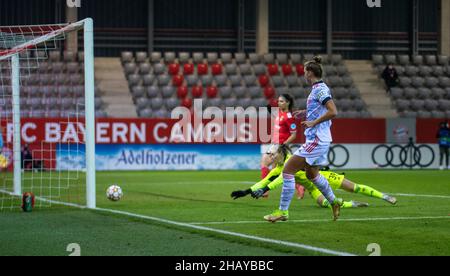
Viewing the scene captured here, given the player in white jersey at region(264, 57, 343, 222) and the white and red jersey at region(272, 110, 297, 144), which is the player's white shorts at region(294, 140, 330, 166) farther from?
the white and red jersey at region(272, 110, 297, 144)

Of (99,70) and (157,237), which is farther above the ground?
(99,70)

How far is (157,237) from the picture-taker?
10.1 meters

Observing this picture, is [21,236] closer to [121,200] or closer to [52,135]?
[121,200]

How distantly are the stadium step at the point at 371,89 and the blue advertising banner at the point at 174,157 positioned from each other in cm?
752

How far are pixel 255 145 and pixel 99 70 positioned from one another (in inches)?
337

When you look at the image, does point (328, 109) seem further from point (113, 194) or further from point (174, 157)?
point (174, 157)

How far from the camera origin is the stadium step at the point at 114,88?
37.7m

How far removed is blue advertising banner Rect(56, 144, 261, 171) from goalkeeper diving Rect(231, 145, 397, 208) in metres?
19.9

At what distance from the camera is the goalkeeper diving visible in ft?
45.5

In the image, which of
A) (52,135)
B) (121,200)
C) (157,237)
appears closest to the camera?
(157,237)

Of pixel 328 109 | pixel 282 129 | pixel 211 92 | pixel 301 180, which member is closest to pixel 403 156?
pixel 211 92

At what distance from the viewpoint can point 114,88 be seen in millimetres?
38812
